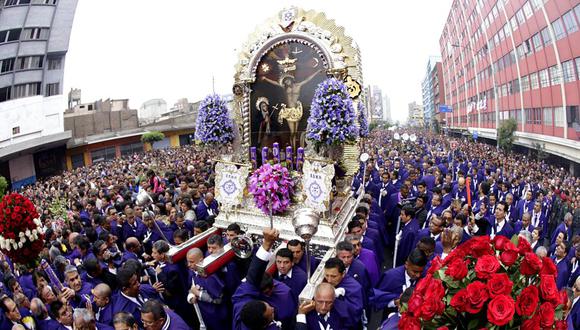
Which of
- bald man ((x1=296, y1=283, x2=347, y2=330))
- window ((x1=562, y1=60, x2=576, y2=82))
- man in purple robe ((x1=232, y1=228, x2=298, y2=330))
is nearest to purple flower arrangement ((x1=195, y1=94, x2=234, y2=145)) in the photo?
man in purple robe ((x1=232, y1=228, x2=298, y2=330))

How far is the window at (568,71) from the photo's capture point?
24.8 m

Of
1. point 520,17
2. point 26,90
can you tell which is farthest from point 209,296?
point 26,90

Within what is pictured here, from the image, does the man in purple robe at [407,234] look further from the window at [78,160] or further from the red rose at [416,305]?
the window at [78,160]

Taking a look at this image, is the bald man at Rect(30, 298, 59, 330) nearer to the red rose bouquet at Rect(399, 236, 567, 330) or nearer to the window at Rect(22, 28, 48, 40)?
the red rose bouquet at Rect(399, 236, 567, 330)

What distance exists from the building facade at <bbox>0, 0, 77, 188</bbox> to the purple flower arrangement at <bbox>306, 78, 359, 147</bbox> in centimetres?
2634

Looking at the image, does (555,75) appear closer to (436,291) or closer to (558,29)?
(558,29)

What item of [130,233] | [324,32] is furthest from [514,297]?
[324,32]

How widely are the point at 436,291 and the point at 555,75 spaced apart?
31.1m

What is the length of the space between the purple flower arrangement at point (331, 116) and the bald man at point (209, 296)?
179 inches

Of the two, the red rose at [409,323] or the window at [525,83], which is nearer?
the red rose at [409,323]

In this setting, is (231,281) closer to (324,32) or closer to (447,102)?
(324,32)

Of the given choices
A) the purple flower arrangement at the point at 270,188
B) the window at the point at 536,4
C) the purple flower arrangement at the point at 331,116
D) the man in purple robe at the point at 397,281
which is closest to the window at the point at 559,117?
the window at the point at 536,4

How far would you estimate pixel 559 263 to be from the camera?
22.9 ft

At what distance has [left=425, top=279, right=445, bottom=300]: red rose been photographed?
2526mm
